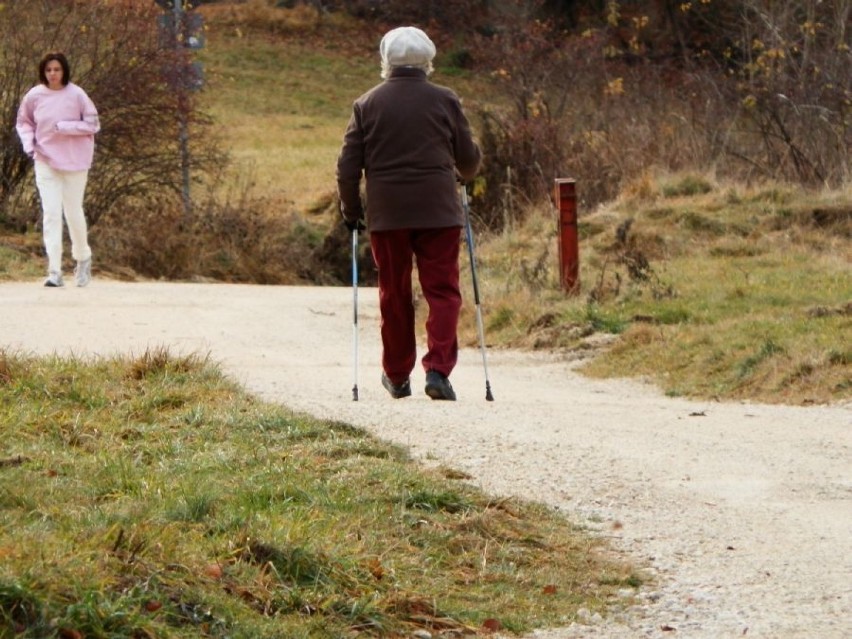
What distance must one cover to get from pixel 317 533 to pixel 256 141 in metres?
32.4

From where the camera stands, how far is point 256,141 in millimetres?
37906

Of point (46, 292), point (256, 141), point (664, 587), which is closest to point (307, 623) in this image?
point (664, 587)

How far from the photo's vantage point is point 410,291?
9953 mm

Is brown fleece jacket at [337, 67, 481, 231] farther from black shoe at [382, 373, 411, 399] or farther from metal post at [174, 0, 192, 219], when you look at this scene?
metal post at [174, 0, 192, 219]

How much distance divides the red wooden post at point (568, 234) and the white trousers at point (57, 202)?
4392 mm

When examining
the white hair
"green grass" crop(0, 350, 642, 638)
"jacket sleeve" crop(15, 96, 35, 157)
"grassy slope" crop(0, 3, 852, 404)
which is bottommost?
"grassy slope" crop(0, 3, 852, 404)

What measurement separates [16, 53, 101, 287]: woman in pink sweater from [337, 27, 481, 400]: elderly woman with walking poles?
6.42 metres

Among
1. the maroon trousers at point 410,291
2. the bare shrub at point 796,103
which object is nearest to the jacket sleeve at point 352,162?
the maroon trousers at point 410,291

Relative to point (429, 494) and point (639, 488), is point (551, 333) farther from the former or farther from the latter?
point (429, 494)

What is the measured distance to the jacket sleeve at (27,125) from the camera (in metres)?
15.6

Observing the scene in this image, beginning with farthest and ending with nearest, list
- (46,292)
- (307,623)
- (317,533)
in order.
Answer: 1. (46,292)
2. (317,533)
3. (307,623)

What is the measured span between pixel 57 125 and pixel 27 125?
347mm

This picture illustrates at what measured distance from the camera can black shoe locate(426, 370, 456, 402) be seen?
32.6 feet

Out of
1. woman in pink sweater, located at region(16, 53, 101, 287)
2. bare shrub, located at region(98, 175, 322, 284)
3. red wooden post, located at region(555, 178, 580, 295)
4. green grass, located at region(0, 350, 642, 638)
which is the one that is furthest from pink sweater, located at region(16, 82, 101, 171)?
green grass, located at region(0, 350, 642, 638)
